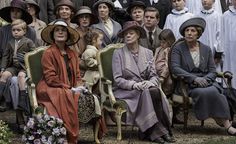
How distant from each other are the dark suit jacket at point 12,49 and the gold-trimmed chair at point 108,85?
100 cm

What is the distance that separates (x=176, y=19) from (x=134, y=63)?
2.07 metres

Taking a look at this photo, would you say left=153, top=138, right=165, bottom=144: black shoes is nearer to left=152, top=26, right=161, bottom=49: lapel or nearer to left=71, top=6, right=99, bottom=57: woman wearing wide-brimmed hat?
left=152, top=26, right=161, bottom=49: lapel

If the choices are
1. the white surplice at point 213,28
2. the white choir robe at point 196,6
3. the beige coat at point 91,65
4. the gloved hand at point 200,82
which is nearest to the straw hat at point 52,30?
the beige coat at point 91,65

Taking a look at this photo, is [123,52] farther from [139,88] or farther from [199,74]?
[199,74]

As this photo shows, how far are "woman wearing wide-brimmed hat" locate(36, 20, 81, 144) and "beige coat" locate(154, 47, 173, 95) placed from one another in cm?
166

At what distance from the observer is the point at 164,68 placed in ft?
32.8

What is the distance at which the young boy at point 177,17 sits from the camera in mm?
11000

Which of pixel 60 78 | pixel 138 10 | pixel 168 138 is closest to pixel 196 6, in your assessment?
pixel 138 10

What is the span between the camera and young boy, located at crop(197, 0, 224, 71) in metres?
11.1

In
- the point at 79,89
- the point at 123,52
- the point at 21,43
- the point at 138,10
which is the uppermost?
the point at 138,10

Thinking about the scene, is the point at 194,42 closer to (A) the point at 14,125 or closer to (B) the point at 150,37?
(B) the point at 150,37

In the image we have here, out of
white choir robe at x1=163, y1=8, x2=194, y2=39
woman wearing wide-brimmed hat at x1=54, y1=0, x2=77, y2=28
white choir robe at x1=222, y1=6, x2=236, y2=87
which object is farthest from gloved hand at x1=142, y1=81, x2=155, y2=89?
white choir robe at x1=222, y1=6, x2=236, y2=87

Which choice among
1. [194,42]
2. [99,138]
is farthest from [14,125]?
[194,42]

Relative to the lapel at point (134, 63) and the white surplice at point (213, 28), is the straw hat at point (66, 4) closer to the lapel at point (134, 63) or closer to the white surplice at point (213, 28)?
the lapel at point (134, 63)
